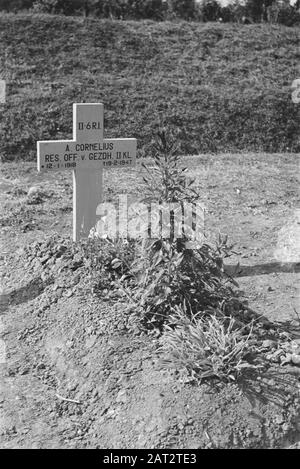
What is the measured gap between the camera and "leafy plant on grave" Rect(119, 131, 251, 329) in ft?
12.7

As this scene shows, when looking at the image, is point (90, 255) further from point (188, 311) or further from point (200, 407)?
point (200, 407)

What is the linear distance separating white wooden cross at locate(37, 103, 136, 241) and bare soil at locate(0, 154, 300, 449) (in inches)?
18.7

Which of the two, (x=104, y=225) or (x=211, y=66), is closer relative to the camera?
(x=104, y=225)

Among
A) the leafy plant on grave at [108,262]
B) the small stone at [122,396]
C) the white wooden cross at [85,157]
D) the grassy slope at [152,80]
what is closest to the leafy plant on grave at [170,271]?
the leafy plant on grave at [108,262]

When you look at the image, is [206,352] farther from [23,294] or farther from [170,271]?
[23,294]

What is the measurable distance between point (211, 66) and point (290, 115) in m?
4.01

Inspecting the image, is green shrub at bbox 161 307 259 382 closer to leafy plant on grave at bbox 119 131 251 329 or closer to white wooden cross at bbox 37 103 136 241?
leafy plant on grave at bbox 119 131 251 329

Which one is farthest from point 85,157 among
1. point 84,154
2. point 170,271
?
point 170,271

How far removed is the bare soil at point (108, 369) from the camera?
124 inches

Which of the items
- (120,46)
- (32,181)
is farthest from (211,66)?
(32,181)

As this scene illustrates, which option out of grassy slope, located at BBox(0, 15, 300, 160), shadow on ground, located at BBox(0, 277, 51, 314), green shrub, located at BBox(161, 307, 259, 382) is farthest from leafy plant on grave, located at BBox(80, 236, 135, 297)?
grassy slope, located at BBox(0, 15, 300, 160)

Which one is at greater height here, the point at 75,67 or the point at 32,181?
the point at 75,67

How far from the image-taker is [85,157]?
584cm

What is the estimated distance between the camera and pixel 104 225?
5293 millimetres
